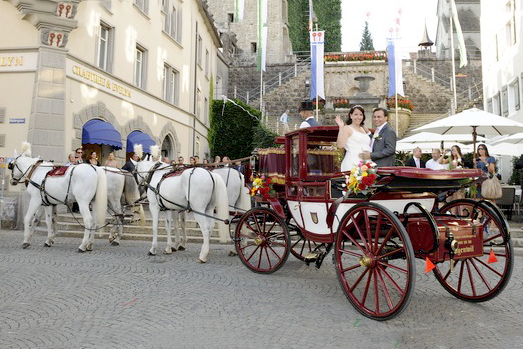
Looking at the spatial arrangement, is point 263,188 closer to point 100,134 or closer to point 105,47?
point 100,134

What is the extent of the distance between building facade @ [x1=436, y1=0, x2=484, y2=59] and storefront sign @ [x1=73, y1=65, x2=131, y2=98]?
4749 centimetres

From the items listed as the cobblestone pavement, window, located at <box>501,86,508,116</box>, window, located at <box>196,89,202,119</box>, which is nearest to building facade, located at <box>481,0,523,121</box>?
window, located at <box>501,86,508,116</box>

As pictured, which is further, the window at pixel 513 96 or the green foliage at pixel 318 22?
the green foliage at pixel 318 22

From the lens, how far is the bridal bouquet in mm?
4473

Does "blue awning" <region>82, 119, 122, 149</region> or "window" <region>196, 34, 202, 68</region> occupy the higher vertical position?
"window" <region>196, 34, 202, 68</region>

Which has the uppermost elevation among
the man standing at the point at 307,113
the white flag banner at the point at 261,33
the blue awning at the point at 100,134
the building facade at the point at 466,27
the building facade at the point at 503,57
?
the building facade at the point at 466,27

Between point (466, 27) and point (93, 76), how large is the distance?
56877 mm

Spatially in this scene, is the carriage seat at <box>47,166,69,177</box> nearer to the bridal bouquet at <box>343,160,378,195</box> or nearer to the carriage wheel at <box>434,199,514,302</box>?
the bridal bouquet at <box>343,160,378,195</box>

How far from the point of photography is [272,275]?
6.67 metres

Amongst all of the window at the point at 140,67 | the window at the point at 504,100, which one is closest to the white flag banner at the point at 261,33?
the window at the point at 140,67

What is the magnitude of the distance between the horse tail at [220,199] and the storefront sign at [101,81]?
8598 millimetres

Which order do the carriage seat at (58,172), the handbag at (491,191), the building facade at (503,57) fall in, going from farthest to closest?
the building facade at (503,57) → the handbag at (491,191) → the carriage seat at (58,172)

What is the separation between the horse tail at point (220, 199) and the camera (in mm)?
7982

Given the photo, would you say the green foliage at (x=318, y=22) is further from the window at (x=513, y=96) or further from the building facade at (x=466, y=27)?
the window at (x=513, y=96)
